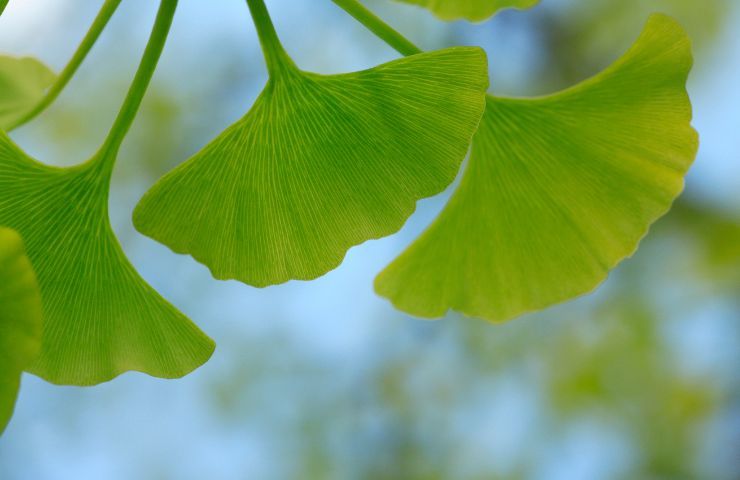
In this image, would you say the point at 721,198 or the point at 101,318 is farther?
the point at 721,198

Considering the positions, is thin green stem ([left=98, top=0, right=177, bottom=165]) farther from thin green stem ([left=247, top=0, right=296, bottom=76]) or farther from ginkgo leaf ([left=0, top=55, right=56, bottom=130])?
ginkgo leaf ([left=0, top=55, right=56, bottom=130])

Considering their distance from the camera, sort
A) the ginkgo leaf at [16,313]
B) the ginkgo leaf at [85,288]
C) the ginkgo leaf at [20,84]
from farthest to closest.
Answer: the ginkgo leaf at [20,84]
the ginkgo leaf at [85,288]
the ginkgo leaf at [16,313]

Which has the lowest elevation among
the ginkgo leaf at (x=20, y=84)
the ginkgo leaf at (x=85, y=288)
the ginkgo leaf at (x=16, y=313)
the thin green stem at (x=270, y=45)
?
the ginkgo leaf at (x=16, y=313)

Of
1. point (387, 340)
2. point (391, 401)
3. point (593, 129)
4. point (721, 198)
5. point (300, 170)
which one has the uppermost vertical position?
point (721, 198)

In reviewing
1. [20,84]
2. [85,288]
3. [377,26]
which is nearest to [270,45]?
[377,26]

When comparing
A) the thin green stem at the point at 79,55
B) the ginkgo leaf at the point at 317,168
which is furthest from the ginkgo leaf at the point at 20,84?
the ginkgo leaf at the point at 317,168

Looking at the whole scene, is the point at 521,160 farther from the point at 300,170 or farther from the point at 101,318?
the point at 101,318

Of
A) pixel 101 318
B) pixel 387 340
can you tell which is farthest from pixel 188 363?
pixel 387 340

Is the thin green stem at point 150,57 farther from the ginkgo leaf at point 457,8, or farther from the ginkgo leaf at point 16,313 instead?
the ginkgo leaf at point 457,8
